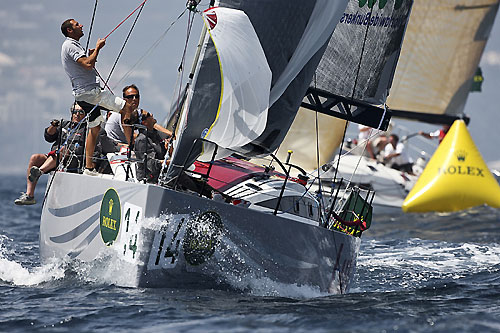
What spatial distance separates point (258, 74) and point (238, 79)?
20cm

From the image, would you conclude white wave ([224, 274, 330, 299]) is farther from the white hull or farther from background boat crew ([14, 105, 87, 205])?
background boat crew ([14, 105, 87, 205])

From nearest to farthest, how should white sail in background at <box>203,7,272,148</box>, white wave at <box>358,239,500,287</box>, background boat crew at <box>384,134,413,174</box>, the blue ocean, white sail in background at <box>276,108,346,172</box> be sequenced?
the blue ocean, white sail in background at <box>203,7,272,148</box>, white wave at <box>358,239,500,287</box>, white sail in background at <box>276,108,346,172</box>, background boat crew at <box>384,134,413,174</box>

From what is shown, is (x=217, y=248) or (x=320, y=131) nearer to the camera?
(x=217, y=248)

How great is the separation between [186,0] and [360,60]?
7.24 feet

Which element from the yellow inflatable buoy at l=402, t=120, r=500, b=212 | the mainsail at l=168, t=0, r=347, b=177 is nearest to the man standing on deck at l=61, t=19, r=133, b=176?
the mainsail at l=168, t=0, r=347, b=177

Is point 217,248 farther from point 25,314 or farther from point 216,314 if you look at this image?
point 25,314

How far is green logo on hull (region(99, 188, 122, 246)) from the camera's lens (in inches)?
241

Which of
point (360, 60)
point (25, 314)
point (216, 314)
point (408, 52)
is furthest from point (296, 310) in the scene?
point (408, 52)

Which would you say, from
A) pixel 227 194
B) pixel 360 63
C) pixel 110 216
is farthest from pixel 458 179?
pixel 110 216

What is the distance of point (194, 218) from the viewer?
5.90 m

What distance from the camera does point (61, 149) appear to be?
25.0 ft

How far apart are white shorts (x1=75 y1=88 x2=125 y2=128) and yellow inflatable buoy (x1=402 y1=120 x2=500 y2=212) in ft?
33.1

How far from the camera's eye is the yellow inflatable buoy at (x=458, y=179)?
15.9 m

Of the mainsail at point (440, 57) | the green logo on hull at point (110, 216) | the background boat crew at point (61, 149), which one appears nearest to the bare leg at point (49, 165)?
the background boat crew at point (61, 149)
